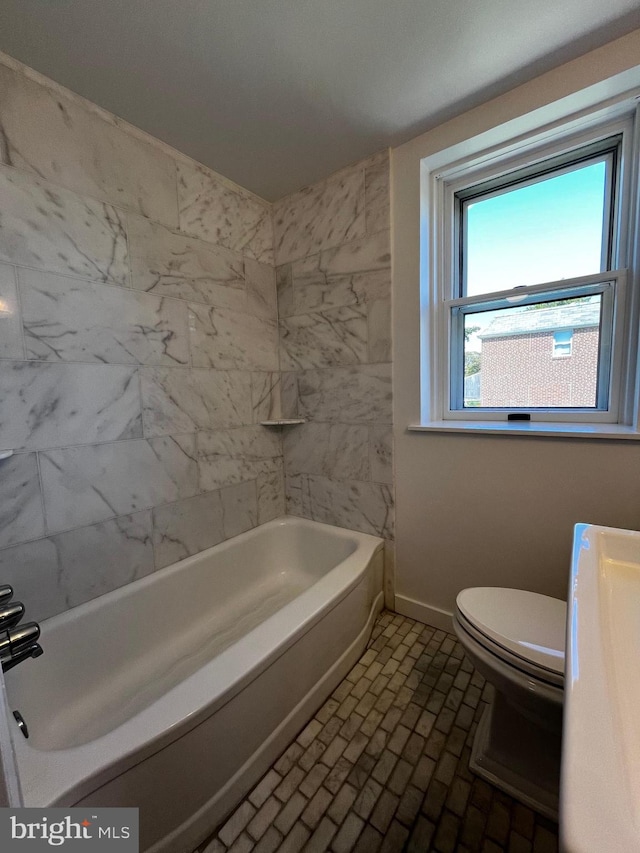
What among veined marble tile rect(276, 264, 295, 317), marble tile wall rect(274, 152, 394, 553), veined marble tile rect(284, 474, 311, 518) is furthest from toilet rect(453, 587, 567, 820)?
veined marble tile rect(276, 264, 295, 317)

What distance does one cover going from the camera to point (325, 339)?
6.29 feet

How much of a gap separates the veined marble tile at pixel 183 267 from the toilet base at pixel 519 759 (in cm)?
209

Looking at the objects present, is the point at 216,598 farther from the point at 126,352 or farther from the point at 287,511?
the point at 126,352

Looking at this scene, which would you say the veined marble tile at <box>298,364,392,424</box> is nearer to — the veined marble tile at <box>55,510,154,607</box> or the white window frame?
the white window frame

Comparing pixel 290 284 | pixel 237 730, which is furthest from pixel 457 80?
pixel 237 730

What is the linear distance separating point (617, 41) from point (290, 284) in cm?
153

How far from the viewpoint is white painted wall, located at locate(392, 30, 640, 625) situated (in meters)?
1.25

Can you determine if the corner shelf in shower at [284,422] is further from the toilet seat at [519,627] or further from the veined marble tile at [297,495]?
the toilet seat at [519,627]

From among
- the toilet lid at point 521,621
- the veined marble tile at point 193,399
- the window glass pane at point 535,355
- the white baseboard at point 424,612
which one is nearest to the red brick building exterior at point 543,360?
the window glass pane at point 535,355

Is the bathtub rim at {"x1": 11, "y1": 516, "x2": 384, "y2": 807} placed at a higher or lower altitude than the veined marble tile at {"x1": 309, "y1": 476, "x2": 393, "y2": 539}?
lower

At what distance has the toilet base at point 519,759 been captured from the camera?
3.31 ft

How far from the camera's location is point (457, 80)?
1266 millimetres
